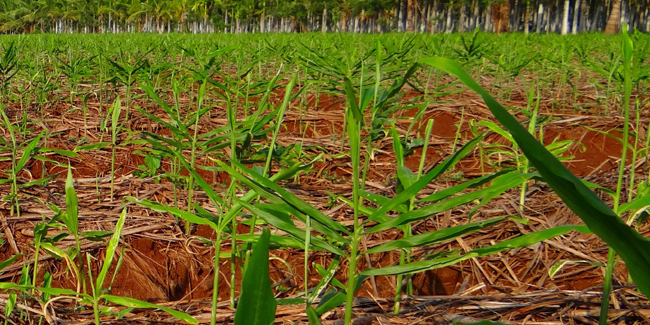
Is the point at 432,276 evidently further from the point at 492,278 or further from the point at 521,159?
the point at 521,159

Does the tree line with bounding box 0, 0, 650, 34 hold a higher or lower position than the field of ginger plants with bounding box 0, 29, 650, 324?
higher

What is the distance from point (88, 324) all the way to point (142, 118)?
2.24 meters

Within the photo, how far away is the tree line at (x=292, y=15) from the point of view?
35750mm

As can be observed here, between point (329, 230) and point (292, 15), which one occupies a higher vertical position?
point (292, 15)

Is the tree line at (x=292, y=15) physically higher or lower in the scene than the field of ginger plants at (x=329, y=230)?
higher

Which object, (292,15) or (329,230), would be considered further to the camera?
(292,15)

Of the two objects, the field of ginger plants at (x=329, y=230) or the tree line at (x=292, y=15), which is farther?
the tree line at (x=292, y=15)

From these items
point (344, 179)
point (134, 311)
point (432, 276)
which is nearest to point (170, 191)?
point (344, 179)

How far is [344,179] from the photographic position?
2.27 m

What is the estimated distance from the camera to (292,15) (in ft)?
140

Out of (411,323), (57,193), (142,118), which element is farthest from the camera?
(142,118)

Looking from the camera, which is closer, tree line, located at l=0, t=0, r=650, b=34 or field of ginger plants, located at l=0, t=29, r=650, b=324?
field of ginger plants, located at l=0, t=29, r=650, b=324

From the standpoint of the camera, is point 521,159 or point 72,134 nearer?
point 521,159

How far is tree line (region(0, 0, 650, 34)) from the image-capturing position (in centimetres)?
3575
